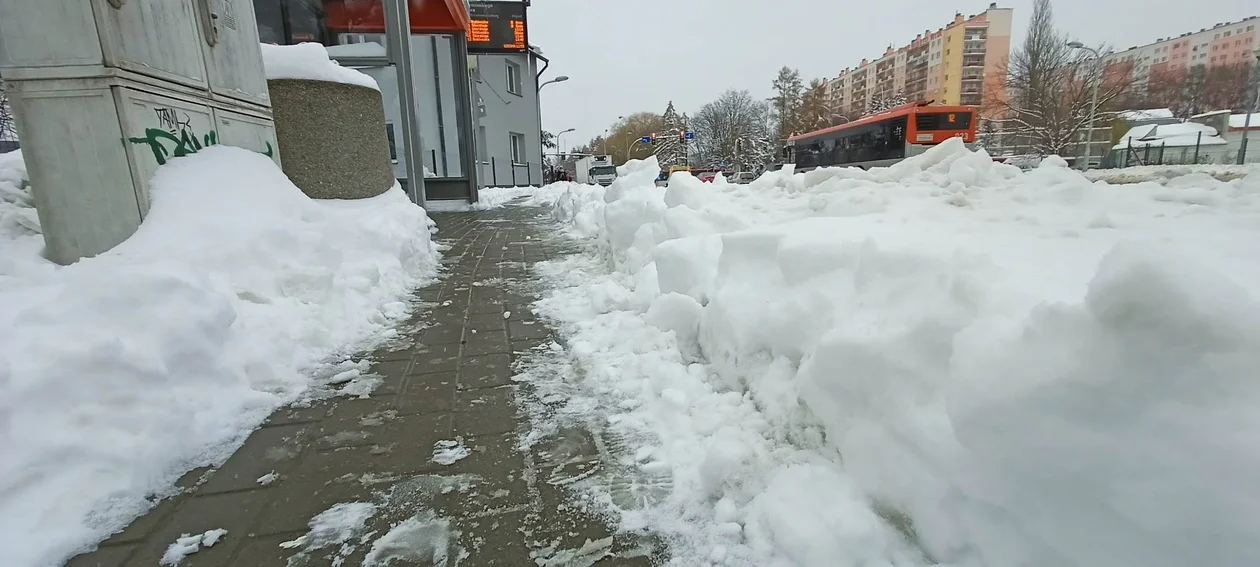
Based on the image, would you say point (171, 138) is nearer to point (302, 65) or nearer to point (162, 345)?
point (162, 345)

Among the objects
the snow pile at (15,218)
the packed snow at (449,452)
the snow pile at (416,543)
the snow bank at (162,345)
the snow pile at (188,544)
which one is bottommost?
the snow pile at (416,543)

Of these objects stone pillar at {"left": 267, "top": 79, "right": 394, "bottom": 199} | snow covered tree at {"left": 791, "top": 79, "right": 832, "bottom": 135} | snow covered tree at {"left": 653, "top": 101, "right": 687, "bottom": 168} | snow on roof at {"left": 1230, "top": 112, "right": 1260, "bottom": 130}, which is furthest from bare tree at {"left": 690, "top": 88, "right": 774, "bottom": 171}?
stone pillar at {"left": 267, "top": 79, "right": 394, "bottom": 199}

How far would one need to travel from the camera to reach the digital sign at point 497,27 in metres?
20.7

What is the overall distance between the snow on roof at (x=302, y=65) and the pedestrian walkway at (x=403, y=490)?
4.40 m

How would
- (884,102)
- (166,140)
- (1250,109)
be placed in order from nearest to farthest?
(166,140)
(1250,109)
(884,102)

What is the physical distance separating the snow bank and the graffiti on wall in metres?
0.09

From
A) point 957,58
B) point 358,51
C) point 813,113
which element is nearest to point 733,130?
point 813,113

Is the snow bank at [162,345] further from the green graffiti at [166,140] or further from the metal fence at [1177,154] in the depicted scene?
the metal fence at [1177,154]

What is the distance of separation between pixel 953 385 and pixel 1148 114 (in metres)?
60.2

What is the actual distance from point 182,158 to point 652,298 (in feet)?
11.7

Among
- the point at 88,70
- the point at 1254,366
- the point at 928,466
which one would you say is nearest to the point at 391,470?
the point at 928,466

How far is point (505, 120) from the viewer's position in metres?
29.3

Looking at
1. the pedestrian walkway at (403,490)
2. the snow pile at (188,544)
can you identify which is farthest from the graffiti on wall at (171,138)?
the snow pile at (188,544)

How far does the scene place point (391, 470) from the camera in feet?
7.56
